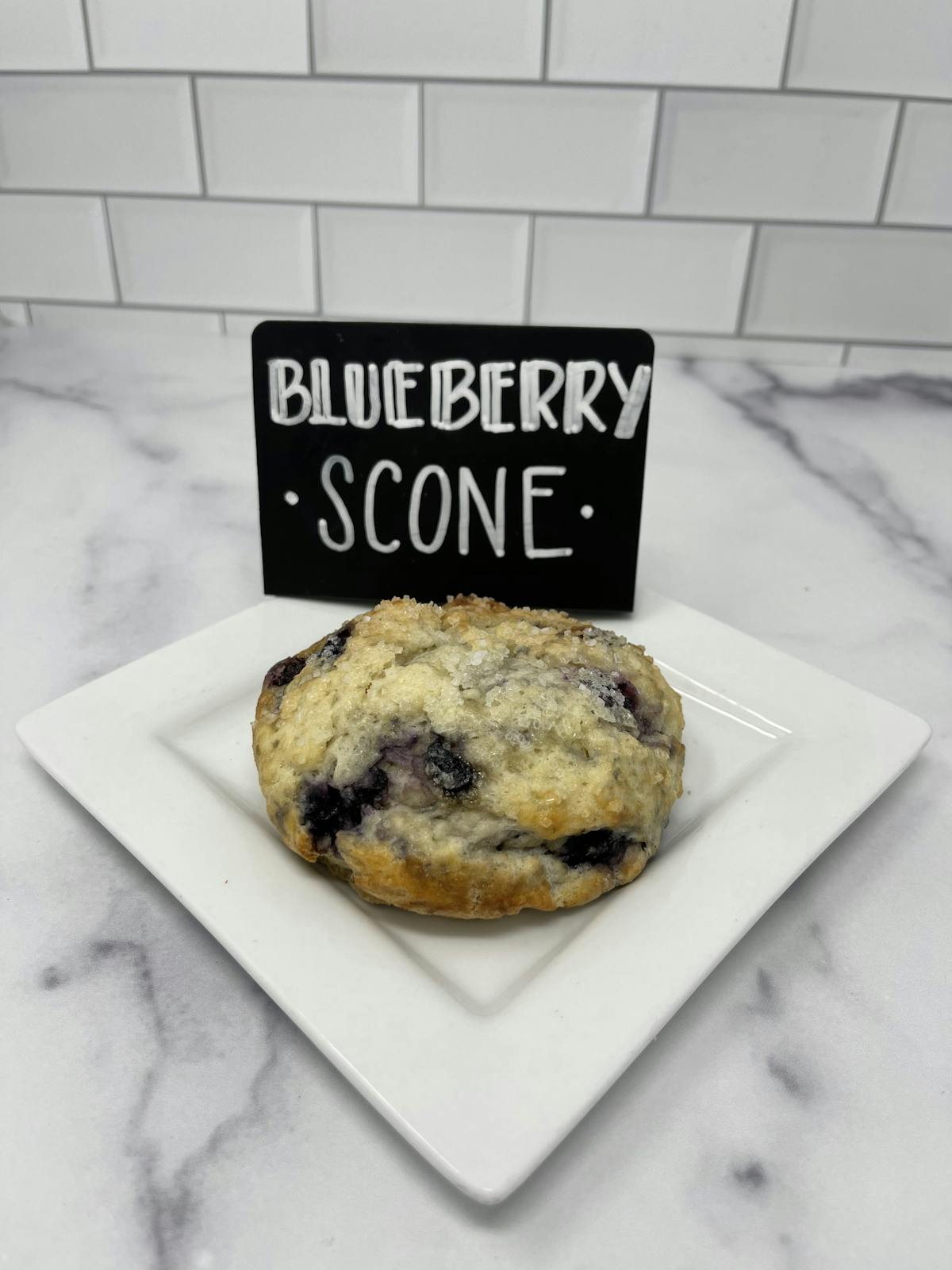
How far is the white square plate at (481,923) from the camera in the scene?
0.63 m

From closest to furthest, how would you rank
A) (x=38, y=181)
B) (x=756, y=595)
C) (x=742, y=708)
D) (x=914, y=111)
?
(x=742, y=708), (x=756, y=595), (x=914, y=111), (x=38, y=181)

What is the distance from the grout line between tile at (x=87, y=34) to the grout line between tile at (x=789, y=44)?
0.98m

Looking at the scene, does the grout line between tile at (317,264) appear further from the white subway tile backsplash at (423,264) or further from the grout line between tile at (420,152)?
the grout line between tile at (420,152)

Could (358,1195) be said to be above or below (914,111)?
below

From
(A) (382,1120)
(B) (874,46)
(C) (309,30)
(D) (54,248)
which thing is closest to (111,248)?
(D) (54,248)

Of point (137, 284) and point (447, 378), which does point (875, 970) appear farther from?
point (137, 284)

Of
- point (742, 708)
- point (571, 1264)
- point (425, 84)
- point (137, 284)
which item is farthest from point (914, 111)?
point (571, 1264)

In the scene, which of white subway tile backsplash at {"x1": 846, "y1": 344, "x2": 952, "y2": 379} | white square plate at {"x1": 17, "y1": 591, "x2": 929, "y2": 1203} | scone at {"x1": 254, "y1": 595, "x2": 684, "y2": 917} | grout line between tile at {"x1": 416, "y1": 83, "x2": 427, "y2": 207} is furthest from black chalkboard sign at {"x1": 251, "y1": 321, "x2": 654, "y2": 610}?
white subway tile backsplash at {"x1": 846, "y1": 344, "x2": 952, "y2": 379}

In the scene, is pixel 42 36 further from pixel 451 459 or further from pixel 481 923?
pixel 481 923

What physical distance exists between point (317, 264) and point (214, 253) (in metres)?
0.17

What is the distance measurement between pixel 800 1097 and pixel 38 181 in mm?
1655

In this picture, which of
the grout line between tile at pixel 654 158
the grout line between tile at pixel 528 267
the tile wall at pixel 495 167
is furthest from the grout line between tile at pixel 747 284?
the grout line between tile at pixel 528 267

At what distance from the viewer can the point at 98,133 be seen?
159 centimetres

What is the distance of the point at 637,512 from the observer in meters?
1.07
